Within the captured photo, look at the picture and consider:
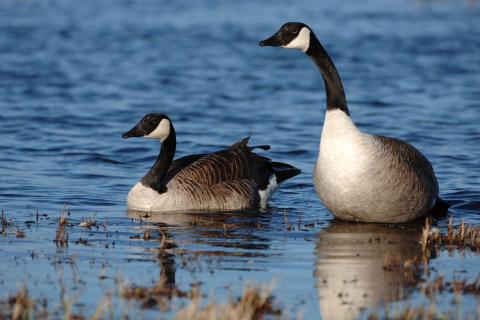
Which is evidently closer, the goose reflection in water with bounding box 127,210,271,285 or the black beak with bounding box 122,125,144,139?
the goose reflection in water with bounding box 127,210,271,285

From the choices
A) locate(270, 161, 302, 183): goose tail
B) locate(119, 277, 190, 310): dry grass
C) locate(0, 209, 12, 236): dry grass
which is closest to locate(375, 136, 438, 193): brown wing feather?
locate(270, 161, 302, 183): goose tail

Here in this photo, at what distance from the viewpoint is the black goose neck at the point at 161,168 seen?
1146cm

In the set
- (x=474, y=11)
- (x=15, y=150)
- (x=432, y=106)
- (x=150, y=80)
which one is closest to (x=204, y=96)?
(x=150, y=80)

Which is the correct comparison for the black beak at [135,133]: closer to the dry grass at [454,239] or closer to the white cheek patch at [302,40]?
the white cheek patch at [302,40]

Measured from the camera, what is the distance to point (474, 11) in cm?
3547

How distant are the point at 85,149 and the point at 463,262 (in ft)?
28.6

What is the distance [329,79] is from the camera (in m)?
9.91

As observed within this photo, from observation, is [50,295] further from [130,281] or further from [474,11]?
[474,11]

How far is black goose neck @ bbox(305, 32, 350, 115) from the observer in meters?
9.74

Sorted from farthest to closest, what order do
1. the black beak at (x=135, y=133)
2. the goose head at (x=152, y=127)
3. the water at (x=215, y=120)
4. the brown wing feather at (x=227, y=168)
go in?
the brown wing feather at (x=227, y=168) < the goose head at (x=152, y=127) < the black beak at (x=135, y=133) < the water at (x=215, y=120)

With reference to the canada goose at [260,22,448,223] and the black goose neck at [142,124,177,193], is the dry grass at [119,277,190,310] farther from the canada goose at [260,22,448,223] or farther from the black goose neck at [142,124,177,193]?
the black goose neck at [142,124,177,193]

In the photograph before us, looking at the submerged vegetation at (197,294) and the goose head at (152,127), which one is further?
the goose head at (152,127)

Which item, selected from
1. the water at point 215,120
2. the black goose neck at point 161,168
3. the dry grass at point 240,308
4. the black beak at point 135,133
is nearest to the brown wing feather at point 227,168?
the black goose neck at point 161,168

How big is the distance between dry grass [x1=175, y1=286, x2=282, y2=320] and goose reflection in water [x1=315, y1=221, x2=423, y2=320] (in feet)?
1.44
